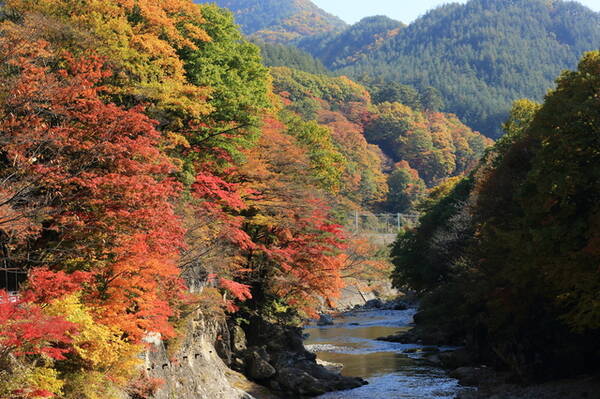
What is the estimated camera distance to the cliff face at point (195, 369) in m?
20.1

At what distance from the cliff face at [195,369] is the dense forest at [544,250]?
1197 centimetres

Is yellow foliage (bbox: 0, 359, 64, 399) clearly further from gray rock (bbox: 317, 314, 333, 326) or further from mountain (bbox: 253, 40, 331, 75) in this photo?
mountain (bbox: 253, 40, 331, 75)

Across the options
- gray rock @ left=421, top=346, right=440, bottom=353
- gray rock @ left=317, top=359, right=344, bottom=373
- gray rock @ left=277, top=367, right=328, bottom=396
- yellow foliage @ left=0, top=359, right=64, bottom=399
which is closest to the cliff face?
gray rock @ left=277, top=367, right=328, bottom=396

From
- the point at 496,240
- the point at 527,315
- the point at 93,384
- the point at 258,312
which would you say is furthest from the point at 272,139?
the point at 93,384

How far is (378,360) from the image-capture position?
36562 mm

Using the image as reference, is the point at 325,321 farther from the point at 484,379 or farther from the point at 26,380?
the point at 26,380

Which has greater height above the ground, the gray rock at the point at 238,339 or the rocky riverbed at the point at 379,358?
the gray rock at the point at 238,339

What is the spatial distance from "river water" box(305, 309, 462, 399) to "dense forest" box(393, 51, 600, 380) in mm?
3346

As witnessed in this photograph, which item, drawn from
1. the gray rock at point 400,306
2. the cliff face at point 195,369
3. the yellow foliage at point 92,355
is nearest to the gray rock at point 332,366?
the cliff face at point 195,369

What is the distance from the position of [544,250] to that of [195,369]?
13250mm

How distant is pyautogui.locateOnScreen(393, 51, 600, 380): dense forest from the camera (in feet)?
67.7

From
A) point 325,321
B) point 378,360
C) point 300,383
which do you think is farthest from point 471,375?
point 325,321

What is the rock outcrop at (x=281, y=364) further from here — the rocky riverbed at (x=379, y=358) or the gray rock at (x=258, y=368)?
the rocky riverbed at (x=379, y=358)

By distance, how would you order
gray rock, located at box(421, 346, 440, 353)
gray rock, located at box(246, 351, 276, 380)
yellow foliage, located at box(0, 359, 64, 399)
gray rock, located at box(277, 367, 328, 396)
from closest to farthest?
1. yellow foliage, located at box(0, 359, 64, 399)
2. gray rock, located at box(277, 367, 328, 396)
3. gray rock, located at box(246, 351, 276, 380)
4. gray rock, located at box(421, 346, 440, 353)
